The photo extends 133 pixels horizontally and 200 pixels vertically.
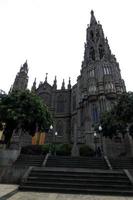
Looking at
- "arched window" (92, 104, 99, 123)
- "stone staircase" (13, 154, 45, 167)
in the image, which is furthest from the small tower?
"stone staircase" (13, 154, 45, 167)

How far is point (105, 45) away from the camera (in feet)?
150

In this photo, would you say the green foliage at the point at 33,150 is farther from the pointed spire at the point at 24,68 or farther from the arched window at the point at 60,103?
the pointed spire at the point at 24,68

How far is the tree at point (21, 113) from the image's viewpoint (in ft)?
50.4

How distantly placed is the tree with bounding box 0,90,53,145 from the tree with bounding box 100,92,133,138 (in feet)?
28.7

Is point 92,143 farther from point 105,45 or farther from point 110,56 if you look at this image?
point 105,45

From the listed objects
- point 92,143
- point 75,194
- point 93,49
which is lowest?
point 75,194

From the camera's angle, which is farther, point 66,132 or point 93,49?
point 93,49

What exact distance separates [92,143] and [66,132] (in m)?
9.83

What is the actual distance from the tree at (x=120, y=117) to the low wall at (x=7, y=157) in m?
12.4

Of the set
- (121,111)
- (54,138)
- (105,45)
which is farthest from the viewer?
(105,45)

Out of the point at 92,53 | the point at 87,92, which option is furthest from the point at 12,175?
the point at 92,53

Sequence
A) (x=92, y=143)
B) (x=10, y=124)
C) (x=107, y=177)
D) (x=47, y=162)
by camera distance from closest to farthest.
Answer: (x=107, y=177) < (x=47, y=162) < (x=10, y=124) < (x=92, y=143)

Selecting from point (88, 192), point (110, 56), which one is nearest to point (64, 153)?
point (88, 192)

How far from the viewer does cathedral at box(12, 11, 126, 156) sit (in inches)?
1276
